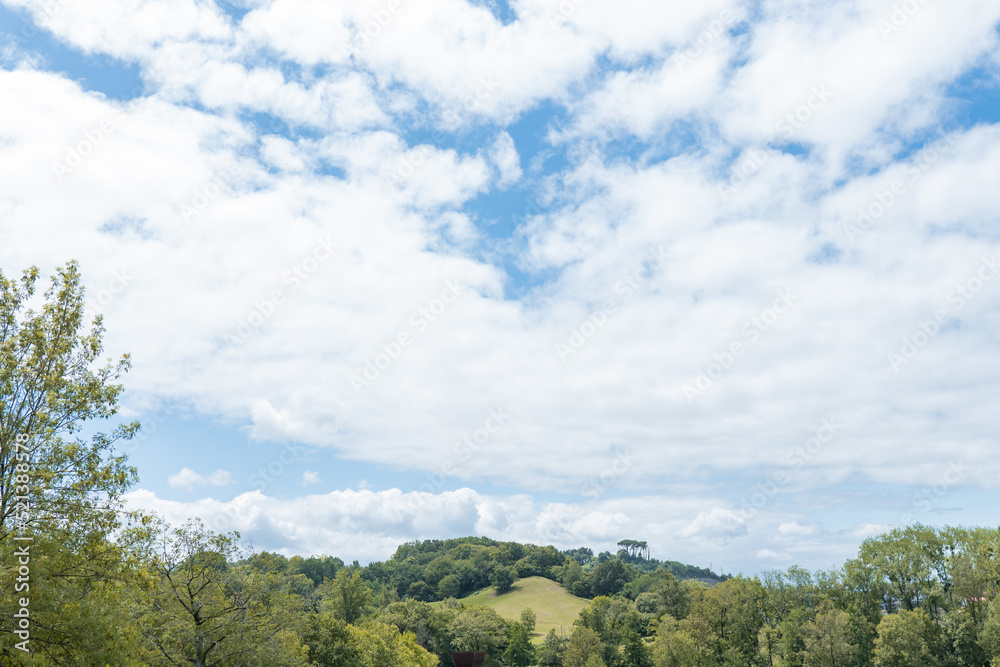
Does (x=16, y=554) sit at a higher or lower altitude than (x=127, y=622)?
higher

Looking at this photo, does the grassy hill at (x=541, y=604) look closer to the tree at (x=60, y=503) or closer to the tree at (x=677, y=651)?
the tree at (x=677, y=651)

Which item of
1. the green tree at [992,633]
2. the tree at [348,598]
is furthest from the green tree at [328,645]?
the green tree at [992,633]

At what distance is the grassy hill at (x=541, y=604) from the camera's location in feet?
548

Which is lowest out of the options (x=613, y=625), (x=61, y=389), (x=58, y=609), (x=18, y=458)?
(x=613, y=625)

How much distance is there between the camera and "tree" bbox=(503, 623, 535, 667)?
123 meters

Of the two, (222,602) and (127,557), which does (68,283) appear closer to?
(127,557)

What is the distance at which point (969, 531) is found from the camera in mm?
89125

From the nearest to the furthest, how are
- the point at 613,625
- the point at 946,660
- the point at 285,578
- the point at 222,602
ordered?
the point at 222,602
the point at 285,578
the point at 946,660
the point at 613,625

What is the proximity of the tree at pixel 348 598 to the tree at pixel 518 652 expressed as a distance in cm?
3318

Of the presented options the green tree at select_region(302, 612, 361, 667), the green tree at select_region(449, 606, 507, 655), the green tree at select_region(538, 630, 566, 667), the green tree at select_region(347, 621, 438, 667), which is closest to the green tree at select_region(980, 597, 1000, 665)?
the green tree at select_region(538, 630, 566, 667)

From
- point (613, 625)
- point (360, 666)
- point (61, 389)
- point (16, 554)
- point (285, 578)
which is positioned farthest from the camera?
point (613, 625)

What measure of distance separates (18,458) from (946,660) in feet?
332

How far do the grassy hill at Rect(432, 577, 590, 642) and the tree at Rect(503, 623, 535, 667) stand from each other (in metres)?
31.1

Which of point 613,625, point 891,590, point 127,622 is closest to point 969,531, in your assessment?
point 891,590
